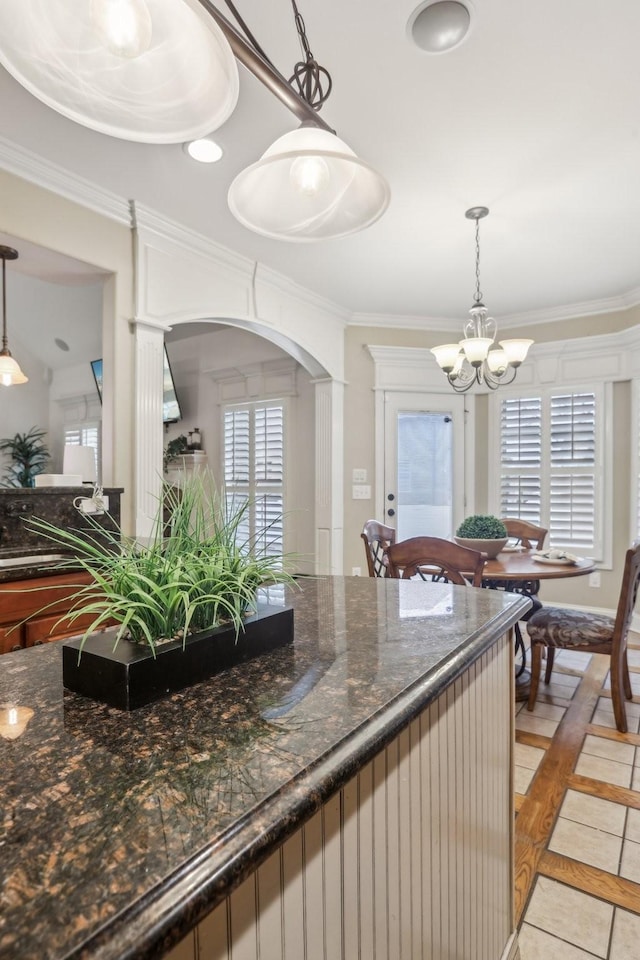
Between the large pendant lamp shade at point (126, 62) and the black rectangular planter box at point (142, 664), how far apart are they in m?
0.91

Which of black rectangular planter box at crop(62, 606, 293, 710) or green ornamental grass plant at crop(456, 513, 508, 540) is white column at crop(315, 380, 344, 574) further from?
black rectangular planter box at crop(62, 606, 293, 710)

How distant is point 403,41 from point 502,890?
2.63m

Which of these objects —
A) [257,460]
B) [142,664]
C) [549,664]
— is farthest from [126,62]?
[257,460]

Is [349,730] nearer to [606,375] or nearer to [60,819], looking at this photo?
[60,819]

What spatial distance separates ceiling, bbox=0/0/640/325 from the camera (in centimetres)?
177

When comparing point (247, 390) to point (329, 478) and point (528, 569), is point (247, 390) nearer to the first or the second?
point (329, 478)

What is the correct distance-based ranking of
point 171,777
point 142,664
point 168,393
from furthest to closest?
1. point 168,393
2. point 142,664
3. point 171,777

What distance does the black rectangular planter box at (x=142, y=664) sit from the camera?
2.24ft

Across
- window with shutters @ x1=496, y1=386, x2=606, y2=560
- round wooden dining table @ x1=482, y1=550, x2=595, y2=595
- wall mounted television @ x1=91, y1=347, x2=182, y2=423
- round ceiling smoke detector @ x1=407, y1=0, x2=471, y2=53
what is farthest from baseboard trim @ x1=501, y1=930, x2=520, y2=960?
wall mounted television @ x1=91, y1=347, x2=182, y2=423

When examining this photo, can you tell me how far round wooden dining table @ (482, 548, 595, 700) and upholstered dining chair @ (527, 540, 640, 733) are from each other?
0.22 m

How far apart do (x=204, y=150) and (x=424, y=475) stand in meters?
3.41

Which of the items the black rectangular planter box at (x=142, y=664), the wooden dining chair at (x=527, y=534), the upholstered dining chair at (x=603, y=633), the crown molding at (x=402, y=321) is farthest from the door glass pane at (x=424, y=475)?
the black rectangular planter box at (x=142, y=664)

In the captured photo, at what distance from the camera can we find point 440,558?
237cm

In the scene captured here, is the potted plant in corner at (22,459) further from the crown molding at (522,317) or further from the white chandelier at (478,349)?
the white chandelier at (478,349)
